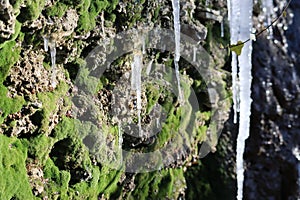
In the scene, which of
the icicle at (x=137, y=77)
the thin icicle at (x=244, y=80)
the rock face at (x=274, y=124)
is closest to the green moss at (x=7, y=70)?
the icicle at (x=137, y=77)

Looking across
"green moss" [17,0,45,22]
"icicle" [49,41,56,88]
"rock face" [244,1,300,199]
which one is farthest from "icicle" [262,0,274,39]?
"green moss" [17,0,45,22]

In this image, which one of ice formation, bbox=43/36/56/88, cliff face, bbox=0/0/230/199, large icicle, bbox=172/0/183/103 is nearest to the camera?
cliff face, bbox=0/0/230/199

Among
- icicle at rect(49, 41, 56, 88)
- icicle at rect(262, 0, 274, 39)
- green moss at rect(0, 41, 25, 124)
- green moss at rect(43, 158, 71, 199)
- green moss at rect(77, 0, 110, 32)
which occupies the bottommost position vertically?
green moss at rect(43, 158, 71, 199)

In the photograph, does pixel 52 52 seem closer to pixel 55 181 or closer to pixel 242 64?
pixel 55 181

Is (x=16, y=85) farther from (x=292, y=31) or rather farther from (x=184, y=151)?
(x=292, y=31)

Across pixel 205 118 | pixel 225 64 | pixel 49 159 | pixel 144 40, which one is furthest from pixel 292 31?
pixel 49 159

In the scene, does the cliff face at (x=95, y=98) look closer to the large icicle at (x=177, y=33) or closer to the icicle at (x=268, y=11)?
the large icicle at (x=177, y=33)

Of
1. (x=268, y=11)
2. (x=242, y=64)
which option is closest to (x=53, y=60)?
(x=242, y=64)

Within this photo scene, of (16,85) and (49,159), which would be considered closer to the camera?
(16,85)

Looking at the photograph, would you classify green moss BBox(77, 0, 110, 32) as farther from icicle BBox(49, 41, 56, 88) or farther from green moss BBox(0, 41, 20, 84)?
green moss BBox(0, 41, 20, 84)
